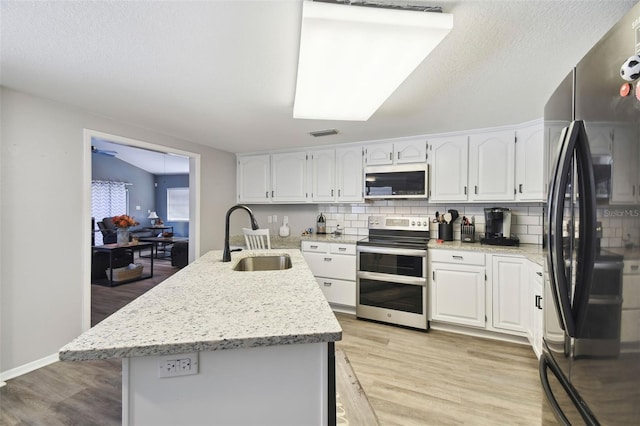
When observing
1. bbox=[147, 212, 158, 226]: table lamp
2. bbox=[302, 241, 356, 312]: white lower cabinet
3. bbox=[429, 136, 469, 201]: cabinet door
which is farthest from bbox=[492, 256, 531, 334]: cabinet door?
bbox=[147, 212, 158, 226]: table lamp

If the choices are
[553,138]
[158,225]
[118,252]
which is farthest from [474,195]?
[158,225]

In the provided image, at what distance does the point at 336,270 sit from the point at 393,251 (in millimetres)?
769

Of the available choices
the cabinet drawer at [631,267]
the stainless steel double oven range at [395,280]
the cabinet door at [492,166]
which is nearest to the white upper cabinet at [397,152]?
the cabinet door at [492,166]

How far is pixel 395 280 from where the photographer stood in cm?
294

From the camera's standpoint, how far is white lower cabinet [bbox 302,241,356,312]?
3234 millimetres

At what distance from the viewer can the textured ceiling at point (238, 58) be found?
118cm

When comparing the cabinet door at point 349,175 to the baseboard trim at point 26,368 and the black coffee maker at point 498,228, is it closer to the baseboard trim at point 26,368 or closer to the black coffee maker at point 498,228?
the black coffee maker at point 498,228

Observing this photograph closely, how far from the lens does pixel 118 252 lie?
4816 millimetres

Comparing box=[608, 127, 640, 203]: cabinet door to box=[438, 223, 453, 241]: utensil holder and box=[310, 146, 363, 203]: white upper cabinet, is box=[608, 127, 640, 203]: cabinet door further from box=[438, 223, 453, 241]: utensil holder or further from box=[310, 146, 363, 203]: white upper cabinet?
box=[310, 146, 363, 203]: white upper cabinet

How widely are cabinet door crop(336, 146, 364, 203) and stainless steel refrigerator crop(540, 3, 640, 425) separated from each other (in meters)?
2.55

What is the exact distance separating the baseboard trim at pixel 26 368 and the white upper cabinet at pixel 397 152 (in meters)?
3.59

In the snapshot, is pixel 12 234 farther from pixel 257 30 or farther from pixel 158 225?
pixel 158 225

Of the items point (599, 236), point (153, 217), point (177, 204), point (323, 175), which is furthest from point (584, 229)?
point (177, 204)

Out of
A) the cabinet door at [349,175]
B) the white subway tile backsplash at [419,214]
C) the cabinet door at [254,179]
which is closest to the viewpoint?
the white subway tile backsplash at [419,214]
